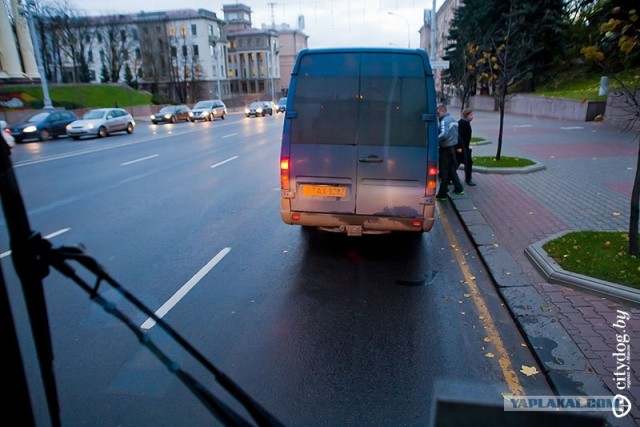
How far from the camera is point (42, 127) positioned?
24.7 meters

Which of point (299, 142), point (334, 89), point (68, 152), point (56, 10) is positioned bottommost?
point (68, 152)

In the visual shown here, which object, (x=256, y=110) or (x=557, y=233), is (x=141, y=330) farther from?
A: (x=256, y=110)

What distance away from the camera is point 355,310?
466cm

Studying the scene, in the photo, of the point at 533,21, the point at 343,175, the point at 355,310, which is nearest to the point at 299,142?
the point at 343,175

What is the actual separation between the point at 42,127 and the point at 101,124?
2993 millimetres

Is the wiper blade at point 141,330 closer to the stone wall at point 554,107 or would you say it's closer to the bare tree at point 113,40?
the stone wall at point 554,107

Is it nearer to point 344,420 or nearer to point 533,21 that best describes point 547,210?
point 344,420

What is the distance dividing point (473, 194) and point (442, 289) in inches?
181

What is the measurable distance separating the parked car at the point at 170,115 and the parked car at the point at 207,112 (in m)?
0.65

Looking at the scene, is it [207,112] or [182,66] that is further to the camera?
[182,66]

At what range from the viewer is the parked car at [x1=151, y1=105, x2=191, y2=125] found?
40.2 m

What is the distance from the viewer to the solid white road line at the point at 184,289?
441 centimetres

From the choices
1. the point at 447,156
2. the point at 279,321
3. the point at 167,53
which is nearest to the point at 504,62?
the point at 447,156

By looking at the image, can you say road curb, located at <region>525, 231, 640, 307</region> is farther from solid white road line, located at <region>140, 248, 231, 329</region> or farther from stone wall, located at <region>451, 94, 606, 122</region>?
stone wall, located at <region>451, 94, 606, 122</region>
